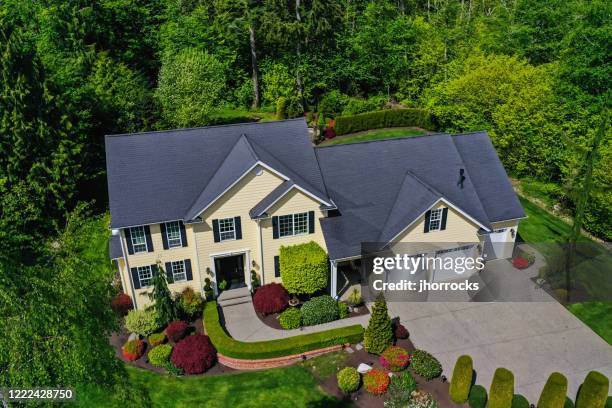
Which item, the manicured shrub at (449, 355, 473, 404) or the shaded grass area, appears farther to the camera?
the shaded grass area

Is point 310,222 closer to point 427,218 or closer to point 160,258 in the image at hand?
point 427,218

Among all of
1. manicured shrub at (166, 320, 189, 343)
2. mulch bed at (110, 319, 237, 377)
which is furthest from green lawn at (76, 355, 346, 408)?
manicured shrub at (166, 320, 189, 343)

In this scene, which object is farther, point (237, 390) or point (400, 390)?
point (237, 390)

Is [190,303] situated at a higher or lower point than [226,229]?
lower

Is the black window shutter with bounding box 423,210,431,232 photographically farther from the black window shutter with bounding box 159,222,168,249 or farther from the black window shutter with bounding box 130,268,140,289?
the black window shutter with bounding box 130,268,140,289

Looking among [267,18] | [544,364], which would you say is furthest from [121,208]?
[267,18]

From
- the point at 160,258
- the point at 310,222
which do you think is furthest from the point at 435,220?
the point at 160,258

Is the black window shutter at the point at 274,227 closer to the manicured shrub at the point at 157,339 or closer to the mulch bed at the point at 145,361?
the mulch bed at the point at 145,361
